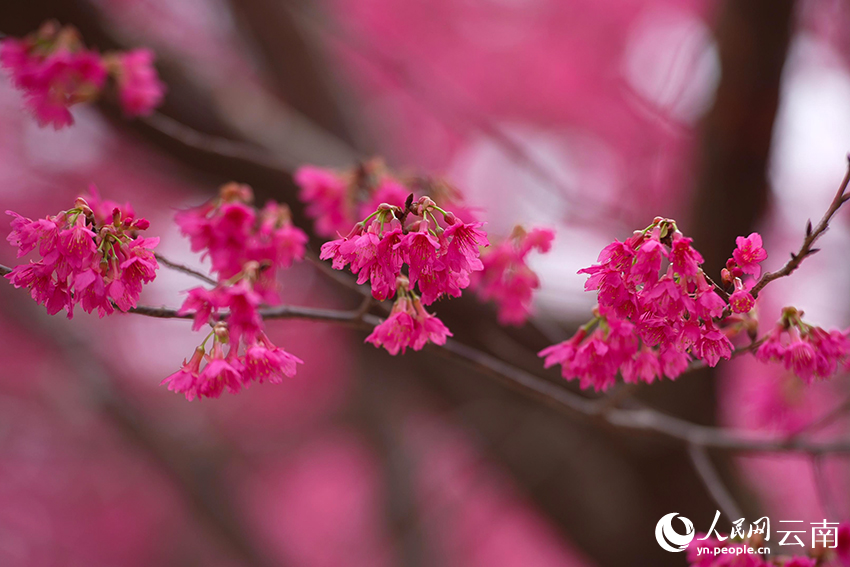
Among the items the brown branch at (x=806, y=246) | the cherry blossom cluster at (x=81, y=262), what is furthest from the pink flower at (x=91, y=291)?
the brown branch at (x=806, y=246)

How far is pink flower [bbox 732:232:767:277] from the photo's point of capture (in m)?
0.74

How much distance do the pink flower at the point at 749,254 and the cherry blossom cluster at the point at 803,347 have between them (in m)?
0.16

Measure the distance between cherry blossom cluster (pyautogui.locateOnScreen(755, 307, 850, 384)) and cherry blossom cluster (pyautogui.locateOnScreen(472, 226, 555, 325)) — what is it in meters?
0.41

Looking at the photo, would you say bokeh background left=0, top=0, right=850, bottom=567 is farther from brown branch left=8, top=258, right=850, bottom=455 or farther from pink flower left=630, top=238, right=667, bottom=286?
pink flower left=630, top=238, right=667, bottom=286

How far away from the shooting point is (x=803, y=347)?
2.72 feet

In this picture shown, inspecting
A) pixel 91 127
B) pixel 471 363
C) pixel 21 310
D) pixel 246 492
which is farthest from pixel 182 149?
pixel 246 492

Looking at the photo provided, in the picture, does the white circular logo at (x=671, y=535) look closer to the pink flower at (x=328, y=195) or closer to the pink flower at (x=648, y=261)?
the pink flower at (x=648, y=261)

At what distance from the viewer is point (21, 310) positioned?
288cm

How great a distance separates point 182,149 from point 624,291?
6.42 ft

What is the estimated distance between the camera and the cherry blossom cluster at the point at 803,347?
2.73 feet

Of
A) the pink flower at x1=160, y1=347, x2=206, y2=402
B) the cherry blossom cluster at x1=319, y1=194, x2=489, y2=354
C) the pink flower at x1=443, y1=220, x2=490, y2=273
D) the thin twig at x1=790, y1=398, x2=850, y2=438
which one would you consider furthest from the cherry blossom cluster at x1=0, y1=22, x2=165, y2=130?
the thin twig at x1=790, y1=398, x2=850, y2=438

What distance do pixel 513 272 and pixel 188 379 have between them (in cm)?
68

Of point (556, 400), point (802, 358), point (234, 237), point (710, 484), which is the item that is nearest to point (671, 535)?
point (710, 484)

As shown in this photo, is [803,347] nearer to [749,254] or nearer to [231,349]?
[749,254]
